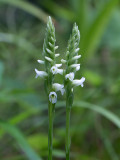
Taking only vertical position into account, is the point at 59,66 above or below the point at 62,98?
below

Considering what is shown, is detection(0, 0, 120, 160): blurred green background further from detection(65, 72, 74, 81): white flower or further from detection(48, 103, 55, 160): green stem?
detection(65, 72, 74, 81): white flower

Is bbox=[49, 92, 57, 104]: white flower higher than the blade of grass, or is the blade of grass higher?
the blade of grass

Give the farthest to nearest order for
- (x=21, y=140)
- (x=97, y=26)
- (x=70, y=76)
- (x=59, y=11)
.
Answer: (x=59, y=11), (x=97, y=26), (x=21, y=140), (x=70, y=76)

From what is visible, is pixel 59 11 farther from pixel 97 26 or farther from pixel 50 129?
pixel 50 129

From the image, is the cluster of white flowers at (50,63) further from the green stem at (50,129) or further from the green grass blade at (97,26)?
the green grass blade at (97,26)

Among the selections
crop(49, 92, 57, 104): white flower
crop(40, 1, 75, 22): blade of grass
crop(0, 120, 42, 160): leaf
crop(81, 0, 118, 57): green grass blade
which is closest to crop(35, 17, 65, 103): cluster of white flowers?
crop(49, 92, 57, 104): white flower

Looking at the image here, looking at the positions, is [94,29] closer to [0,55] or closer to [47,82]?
[0,55]

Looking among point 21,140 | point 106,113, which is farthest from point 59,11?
point 21,140

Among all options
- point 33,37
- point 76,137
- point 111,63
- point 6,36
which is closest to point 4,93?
point 76,137

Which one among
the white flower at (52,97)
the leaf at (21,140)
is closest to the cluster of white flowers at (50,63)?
the white flower at (52,97)

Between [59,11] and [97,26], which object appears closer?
[97,26]
